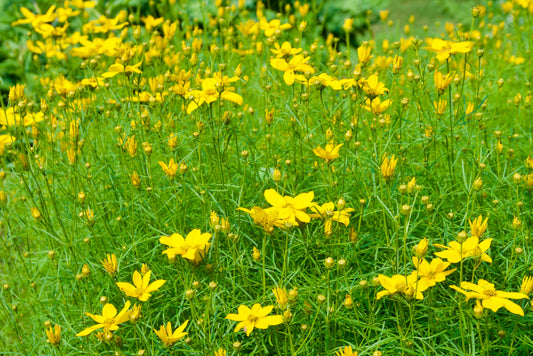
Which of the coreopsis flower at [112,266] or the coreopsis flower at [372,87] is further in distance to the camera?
the coreopsis flower at [372,87]

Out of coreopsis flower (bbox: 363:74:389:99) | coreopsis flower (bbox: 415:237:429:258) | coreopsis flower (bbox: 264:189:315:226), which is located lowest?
coreopsis flower (bbox: 415:237:429:258)

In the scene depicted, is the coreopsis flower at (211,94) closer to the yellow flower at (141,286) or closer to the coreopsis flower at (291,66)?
the coreopsis flower at (291,66)

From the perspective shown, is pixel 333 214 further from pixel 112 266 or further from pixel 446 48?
pixel 446 48

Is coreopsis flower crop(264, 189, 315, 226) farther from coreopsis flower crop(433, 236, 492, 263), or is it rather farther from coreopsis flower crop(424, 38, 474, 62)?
coreopsis flower crop(424, 38, 474, 62)

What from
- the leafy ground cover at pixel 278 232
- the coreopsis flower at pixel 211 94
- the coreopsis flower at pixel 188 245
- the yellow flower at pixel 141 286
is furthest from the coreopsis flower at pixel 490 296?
the coreopsis flower at pixel 211 94

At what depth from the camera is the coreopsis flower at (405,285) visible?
1.22 metres

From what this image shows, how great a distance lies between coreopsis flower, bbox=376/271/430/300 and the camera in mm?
1221

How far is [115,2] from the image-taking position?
4012 mm

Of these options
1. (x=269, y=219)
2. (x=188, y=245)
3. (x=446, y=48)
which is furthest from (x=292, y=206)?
(x=446, y=48)

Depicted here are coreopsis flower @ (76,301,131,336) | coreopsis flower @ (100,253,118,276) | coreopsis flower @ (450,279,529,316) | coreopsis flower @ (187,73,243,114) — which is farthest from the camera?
coreopsis flower @ (187,73,243,114)

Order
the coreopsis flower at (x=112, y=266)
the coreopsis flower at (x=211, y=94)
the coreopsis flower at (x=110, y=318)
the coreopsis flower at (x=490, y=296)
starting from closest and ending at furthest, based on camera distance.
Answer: the coreopsis flower at (x=490, y=296) → the coreopsis flower at (x=110, y=318) → the coreopsis flower at (x=112, y=266) → the coreopsis flower at (x=211, y=94)

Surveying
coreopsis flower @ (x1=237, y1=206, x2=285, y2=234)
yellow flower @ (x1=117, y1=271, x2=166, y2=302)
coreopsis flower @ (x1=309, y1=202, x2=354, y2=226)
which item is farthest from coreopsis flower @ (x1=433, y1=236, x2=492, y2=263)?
yellow flower @ (x1=117, y1=271, x2=166, y2=302)

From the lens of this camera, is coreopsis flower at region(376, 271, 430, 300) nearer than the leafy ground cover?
Yes

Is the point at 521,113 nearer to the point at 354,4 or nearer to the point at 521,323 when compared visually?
the point at 521,323
